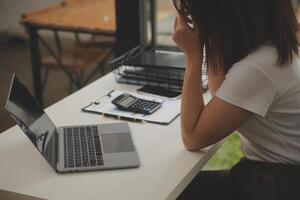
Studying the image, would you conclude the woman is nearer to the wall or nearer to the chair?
the chair

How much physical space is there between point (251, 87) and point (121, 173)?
1.32ft

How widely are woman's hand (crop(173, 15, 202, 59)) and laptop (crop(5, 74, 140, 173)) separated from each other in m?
0.31

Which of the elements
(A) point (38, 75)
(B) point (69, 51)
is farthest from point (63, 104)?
(B) point (69, 51)

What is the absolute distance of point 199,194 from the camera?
1.56 meters

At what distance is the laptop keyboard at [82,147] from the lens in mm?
1317

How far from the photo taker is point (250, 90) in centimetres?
126

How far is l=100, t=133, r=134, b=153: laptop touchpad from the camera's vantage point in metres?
1.40

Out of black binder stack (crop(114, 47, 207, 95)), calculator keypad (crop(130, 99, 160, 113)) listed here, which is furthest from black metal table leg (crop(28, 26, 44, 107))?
calculator keypad (crop(130, 99, 160, 113))

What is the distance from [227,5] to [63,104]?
2.47 feet

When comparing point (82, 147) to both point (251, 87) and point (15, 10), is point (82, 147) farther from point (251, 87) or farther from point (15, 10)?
point (15, 10)

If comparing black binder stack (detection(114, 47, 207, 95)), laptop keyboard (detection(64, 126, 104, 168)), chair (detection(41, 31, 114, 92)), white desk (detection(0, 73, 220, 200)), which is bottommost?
chair (detection(41, 31, 114, 92))

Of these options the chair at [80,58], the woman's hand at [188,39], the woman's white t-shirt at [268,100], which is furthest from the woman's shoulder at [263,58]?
the chair at [80,58]

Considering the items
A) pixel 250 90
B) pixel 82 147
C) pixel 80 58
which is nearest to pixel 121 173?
pixel 82 147

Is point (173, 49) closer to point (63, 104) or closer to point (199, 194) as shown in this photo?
point (63, 104)
